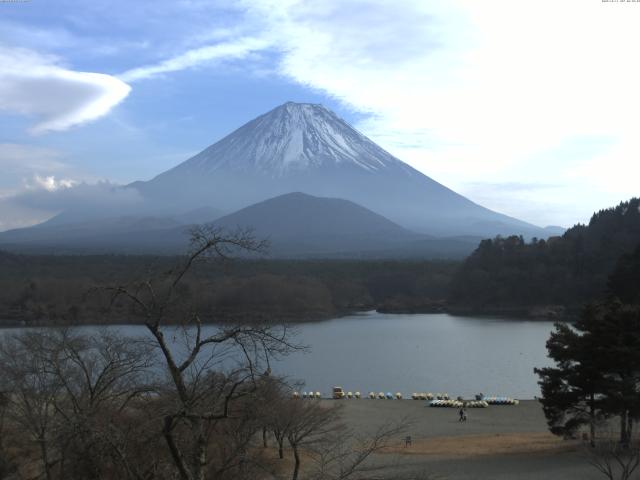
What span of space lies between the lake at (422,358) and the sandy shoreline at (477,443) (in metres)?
2.58

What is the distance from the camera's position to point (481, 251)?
159 feet

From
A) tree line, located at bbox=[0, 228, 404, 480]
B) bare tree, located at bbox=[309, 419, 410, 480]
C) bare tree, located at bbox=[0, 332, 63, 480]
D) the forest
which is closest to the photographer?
tree line, located at bbox=[0, 228, 404, 480]

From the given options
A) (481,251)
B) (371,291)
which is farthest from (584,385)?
(371,291)

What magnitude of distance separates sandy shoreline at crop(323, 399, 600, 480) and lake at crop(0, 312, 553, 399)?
2.58m

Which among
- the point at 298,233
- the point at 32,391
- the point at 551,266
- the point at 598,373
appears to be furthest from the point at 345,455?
the point at 298,233

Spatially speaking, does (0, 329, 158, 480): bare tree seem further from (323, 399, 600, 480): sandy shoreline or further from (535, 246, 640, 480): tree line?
(535, 246, 640, 480): tree line

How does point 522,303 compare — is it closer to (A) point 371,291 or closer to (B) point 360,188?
(A) point 371,291

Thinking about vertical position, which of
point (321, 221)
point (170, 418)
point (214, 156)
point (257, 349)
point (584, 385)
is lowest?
point (584, 385)

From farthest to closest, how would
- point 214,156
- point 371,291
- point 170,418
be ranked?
1. point 214,156
2. point 371,291
3. point 170,418

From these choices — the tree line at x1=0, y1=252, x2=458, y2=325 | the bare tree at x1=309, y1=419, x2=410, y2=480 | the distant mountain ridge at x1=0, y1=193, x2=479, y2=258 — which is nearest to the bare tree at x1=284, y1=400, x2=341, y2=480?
the bare tree at x1=309, y1=419, x2=410, y2=480

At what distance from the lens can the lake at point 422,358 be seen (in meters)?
20.2

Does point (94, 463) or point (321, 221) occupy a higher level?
point (321, 221)

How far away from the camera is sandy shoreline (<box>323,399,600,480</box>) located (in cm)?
960

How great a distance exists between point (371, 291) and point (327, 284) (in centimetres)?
431
